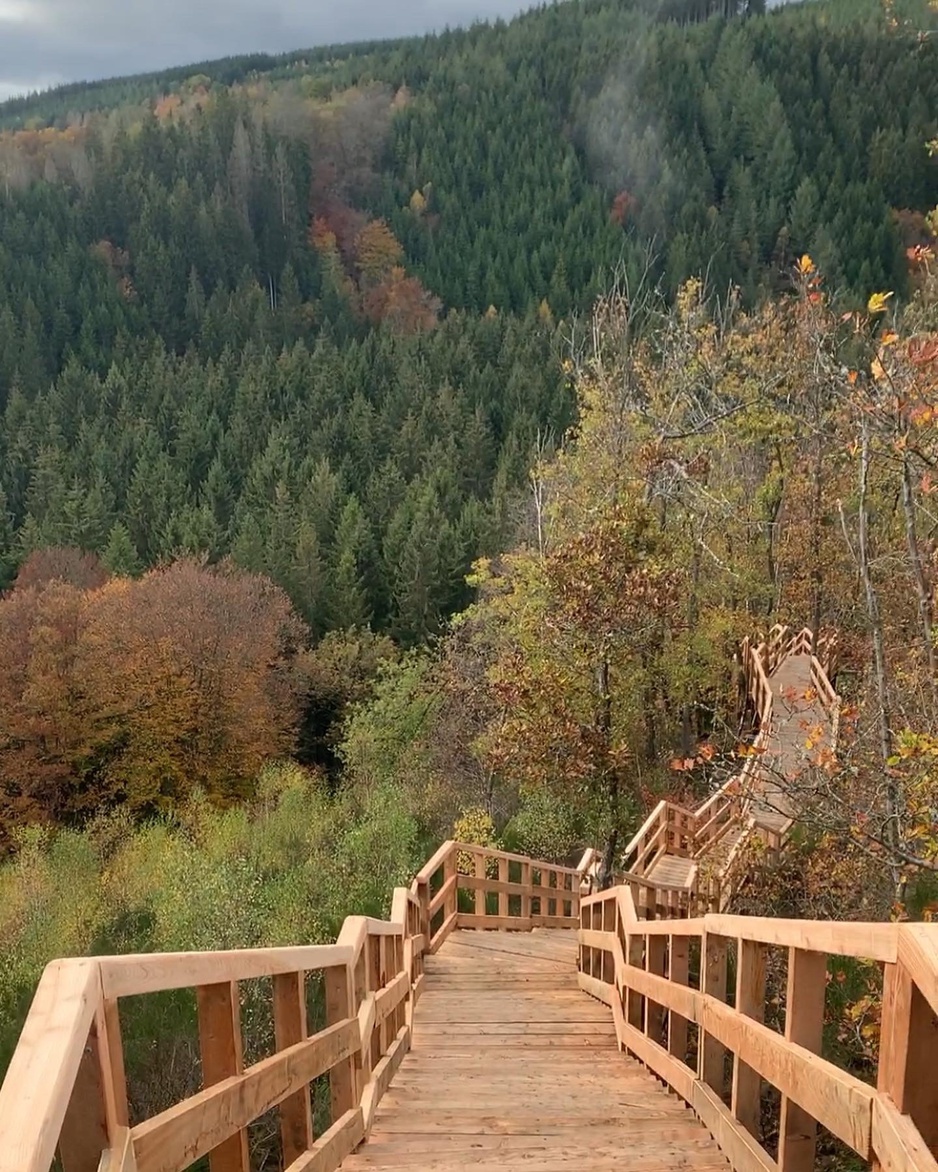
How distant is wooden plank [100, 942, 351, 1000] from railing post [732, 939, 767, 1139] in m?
1.54

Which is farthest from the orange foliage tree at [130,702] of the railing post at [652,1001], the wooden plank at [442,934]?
the railing post at [652,1001]

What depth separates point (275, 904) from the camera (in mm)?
15992

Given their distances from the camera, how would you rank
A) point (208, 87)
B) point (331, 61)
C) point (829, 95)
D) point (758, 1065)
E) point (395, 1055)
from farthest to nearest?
point (331, 61)
point (208, 87)
point (829, 95)
point (395, 1055)
point (758, 1065)

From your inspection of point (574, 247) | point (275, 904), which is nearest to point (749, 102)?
point (574, 247)

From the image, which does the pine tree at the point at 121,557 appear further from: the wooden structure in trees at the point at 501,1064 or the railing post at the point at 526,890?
the wooden structure in trees at the point at 501,1064

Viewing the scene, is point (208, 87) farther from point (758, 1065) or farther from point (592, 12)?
point (758, 1065)

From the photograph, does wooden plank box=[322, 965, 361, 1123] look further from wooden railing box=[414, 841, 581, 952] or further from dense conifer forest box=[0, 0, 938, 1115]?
wooden railing box=[414, 841, 581, 952]

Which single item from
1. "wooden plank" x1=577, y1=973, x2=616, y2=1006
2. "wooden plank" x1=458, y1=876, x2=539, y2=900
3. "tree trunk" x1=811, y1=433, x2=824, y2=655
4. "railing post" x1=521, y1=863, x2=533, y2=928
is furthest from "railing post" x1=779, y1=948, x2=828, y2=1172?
"tree trunk" x1=811, y1=433, x2=824, y2=655

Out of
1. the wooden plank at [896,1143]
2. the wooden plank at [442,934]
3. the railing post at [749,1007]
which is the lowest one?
the wooden plank at [442,934]

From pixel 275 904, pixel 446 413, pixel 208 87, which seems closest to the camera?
pixel 275 904

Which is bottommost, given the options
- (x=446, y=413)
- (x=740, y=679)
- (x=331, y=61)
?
(x=740, y=679)

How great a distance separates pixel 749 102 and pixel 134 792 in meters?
137

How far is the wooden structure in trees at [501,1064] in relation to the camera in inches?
64.1

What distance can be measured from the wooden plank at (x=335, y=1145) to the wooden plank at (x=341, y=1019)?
2.3 inches
